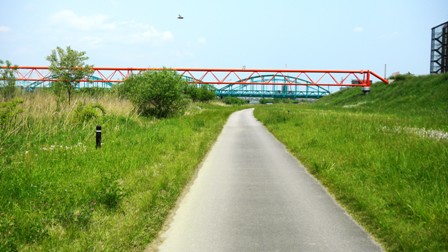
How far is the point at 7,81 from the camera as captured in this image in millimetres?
17188

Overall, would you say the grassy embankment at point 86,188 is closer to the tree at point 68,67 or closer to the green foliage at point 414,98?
the tree at point 68,67

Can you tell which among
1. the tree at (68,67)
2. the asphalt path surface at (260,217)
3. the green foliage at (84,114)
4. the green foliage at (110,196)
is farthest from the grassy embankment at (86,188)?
the tree at (68,67)

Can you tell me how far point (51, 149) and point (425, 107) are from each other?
1310 inches

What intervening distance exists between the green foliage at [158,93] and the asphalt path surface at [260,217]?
60.9 ft

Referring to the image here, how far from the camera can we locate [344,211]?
6621 mm

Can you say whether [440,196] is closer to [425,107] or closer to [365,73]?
[425,107]

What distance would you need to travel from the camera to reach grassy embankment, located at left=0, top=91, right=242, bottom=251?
5.02m

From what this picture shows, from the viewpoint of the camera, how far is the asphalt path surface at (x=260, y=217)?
5.11 m

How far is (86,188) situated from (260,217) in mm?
3377

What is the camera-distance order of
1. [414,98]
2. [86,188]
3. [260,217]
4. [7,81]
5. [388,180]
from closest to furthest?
[260,217]
[86,188]
[388,180]
[7,81]
[414,98]

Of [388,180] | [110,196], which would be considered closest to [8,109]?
[110,196]

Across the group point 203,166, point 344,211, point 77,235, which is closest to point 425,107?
point 203,166

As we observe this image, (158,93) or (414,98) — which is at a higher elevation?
(158,93)

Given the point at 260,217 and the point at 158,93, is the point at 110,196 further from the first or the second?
the point at 158,93
